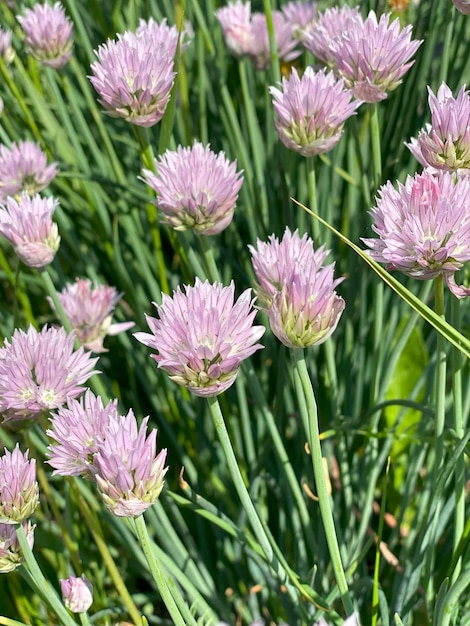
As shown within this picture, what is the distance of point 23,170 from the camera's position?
110cm

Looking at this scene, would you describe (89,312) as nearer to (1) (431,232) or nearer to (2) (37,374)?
(2) (37,374)

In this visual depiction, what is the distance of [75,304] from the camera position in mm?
1054

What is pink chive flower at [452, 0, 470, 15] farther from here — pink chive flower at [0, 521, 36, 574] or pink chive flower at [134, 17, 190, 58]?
pink chive flower at [0, 521, 36, 574]

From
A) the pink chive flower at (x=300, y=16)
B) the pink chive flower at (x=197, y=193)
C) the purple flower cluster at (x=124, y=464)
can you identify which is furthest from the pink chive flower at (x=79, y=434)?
the pink chive flower at (x=300, y=16)

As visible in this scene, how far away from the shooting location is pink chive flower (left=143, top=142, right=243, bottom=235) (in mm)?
864

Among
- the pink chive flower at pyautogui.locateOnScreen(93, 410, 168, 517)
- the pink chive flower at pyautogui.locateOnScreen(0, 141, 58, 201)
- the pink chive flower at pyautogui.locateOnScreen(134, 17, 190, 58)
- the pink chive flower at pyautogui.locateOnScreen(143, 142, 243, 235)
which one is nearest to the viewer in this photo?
the pink chive flower at pyautogui.locateOnScreen(93, 410, 168, 517)

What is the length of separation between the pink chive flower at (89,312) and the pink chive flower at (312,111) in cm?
35

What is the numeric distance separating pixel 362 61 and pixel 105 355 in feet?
2.31

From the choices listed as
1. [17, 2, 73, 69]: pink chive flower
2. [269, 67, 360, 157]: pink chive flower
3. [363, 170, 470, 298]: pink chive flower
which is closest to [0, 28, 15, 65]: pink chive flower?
[17, 2, 73, 69]: pink chive flower

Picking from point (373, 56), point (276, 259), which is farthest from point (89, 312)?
point (373, 56)

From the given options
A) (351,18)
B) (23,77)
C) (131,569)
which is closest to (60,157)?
(23,77)

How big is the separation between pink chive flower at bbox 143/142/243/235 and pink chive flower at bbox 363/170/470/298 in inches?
8.5

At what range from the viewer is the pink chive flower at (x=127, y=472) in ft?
2.12

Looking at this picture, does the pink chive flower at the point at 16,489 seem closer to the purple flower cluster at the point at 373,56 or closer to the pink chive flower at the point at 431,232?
the pink chive flower at the point at 431,232
